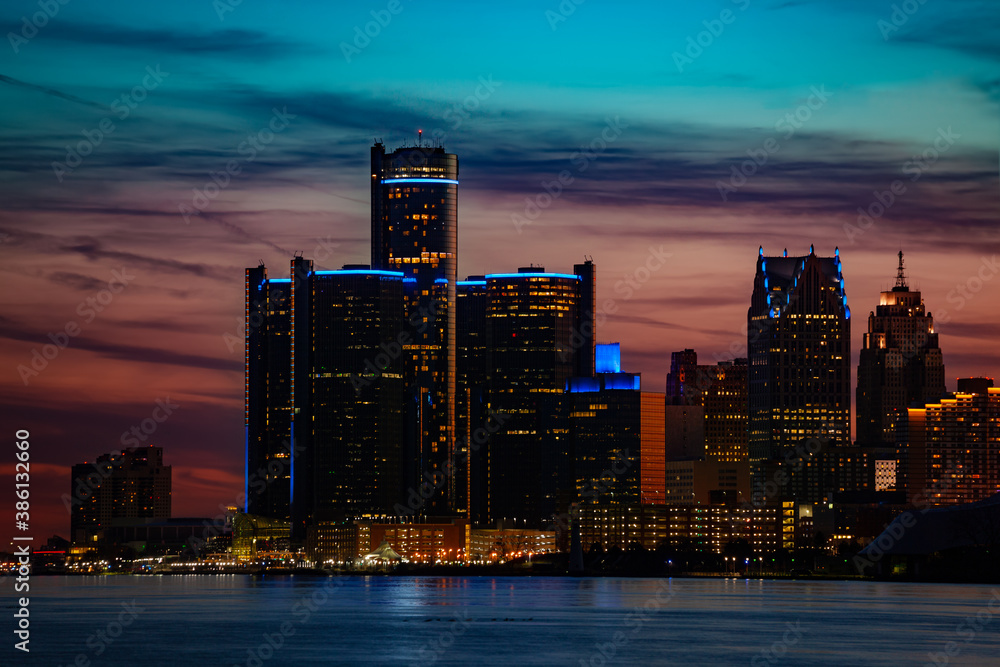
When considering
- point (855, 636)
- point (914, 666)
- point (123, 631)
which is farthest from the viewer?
point (123, 631)

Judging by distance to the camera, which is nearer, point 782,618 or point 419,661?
point 419,661

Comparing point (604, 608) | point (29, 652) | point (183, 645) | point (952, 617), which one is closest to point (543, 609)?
point (604, 608)

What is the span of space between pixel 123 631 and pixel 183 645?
20.6 m

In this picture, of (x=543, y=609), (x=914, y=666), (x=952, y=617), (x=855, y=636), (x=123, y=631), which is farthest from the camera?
(x=543, y=609)

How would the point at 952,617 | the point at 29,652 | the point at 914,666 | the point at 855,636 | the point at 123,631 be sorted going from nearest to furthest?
the point at 914,666, the point at 29,652, the point at 855,636, the point at 123,631, the point at 952,617

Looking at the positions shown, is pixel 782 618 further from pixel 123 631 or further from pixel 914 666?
pixel 123 631

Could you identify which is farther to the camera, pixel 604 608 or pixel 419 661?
pixel 604 608

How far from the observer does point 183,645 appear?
138375 mm

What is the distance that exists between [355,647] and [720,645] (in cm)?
2996

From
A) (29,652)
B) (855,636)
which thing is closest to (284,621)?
(29,652)

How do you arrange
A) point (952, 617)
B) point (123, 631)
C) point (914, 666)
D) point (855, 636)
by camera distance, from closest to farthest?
point (914, 666), point (855, 636), point (123, 631), point (952, 617)

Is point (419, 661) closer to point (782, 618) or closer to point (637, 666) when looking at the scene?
point (637, 666)

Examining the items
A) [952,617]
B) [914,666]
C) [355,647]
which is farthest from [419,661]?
[952,617]

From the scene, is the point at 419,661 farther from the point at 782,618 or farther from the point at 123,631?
the point at 782,618
